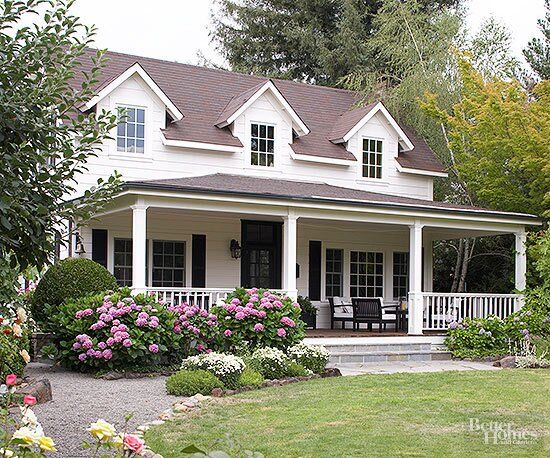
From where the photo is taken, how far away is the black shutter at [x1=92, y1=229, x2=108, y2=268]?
16906 mm

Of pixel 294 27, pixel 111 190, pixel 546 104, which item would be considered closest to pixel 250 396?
pixel 111 190

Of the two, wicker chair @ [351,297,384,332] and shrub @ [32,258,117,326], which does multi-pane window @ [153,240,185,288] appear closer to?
shrub @ [32,258,117,326]

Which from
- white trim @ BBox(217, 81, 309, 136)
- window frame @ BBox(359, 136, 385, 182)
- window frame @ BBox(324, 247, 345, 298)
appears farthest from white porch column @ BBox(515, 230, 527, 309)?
white trim @ BBox(217, 81, 309, 136)

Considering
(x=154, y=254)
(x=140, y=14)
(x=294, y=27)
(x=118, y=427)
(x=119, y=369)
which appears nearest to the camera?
(x=118, y=427)

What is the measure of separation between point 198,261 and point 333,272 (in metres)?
3.71

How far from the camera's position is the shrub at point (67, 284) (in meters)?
14.0

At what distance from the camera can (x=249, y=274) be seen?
18578mm

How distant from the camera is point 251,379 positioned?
1133cm

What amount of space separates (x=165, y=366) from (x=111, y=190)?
25.7ft

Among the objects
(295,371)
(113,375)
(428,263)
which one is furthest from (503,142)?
(113,375)

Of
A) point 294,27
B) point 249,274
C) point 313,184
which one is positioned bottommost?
point 249,274

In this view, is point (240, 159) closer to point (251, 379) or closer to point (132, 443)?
point (251, 379)

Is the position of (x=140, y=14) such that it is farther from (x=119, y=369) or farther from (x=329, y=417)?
(x=329, y=417)

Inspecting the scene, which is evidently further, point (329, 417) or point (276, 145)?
point (276, 145)
